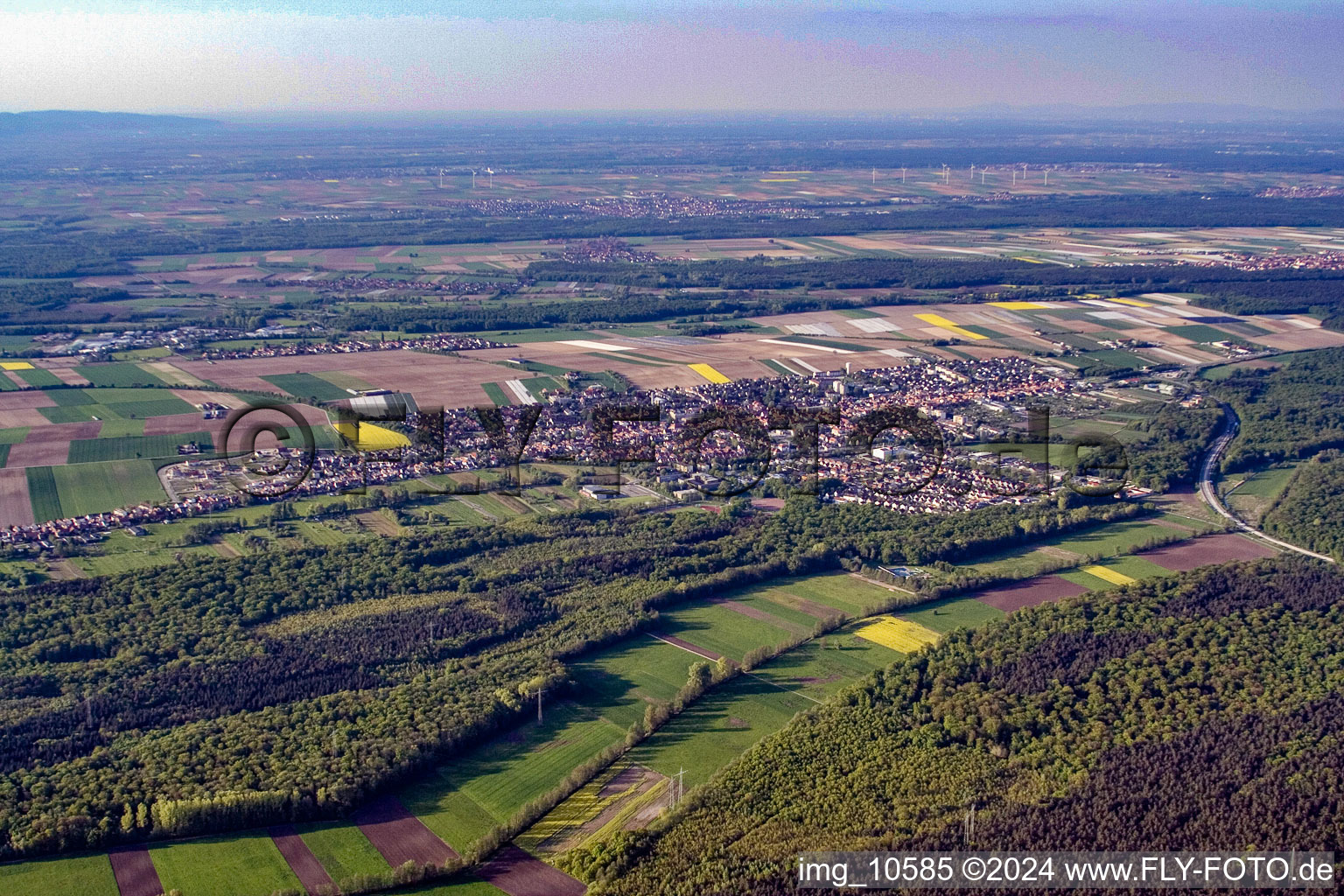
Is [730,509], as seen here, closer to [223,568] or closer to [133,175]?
[223,568]

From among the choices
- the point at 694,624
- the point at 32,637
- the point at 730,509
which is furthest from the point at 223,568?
the point at 730,509

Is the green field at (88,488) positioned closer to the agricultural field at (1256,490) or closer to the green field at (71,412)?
the green field at (71,412)

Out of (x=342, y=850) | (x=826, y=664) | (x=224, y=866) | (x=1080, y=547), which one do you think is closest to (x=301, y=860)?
(x=342, y=850)

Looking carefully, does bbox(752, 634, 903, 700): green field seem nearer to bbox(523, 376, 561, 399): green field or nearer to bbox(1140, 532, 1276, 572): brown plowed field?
bbox(1140, 532, 1276, 572): brown plowed field

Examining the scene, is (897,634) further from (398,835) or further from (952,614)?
(398,835)

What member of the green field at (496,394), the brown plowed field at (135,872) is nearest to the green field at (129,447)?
the green field at (496,394)

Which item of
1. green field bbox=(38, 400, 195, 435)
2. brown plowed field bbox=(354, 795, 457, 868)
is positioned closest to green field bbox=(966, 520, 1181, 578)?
brown plowed field bbox=(354, 795, 457, 868)
